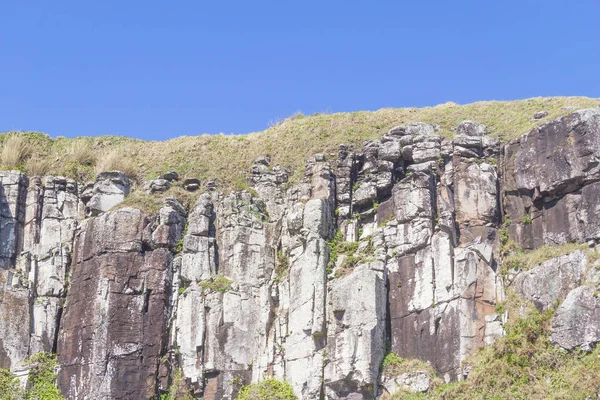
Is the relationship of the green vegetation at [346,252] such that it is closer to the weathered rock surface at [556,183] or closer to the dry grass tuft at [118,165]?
the weathered rock surface at [556,183]

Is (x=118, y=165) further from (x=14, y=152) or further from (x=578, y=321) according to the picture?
(x=578, y=321)

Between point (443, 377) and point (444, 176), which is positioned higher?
point (444, 176)

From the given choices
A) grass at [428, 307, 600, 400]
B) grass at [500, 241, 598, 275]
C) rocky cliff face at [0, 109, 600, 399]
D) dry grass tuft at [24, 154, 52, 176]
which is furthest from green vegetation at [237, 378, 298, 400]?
dry grass tuft at [24, 154, 52, 176]

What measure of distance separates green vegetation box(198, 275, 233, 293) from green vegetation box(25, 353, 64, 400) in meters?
5.53

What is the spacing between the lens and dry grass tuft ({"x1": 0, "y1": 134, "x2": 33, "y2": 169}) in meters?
42.5

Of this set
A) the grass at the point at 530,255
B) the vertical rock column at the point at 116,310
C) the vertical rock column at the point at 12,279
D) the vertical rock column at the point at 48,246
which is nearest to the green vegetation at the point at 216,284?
the vertical rock column at the point at 116,310

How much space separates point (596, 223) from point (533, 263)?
2259 mm

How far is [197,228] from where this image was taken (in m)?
38.7

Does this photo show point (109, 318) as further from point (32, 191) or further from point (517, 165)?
point (517, 165)

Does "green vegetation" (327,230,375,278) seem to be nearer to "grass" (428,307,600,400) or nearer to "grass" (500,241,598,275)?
"grass" (500,241,598,275)

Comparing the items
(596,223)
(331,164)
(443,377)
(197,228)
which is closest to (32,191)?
(197,228)

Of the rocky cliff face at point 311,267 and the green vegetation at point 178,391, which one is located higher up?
the rocky cliff face at point 311,267

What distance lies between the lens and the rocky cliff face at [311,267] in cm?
3381

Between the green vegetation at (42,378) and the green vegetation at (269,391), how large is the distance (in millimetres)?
6133
